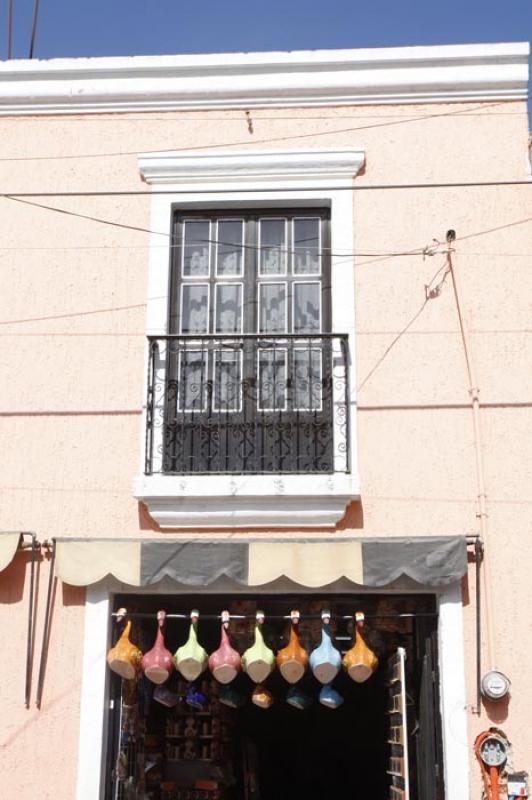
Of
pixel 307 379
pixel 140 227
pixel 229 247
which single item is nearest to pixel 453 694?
pixel 307 379

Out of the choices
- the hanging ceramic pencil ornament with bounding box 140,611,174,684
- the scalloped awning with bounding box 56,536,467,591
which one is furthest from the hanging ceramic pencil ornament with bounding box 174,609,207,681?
the scalloped awning with bounding box 56,536,467,591

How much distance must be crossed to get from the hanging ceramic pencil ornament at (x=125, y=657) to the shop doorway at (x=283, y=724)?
22 cm

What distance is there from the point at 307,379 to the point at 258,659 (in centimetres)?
211

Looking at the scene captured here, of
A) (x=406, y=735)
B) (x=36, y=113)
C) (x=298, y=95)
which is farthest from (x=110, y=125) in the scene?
(x=406, y=735)

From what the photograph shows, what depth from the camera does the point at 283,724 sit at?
10375mm

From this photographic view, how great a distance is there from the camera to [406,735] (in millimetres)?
7316

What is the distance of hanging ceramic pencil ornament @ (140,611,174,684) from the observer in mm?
7246

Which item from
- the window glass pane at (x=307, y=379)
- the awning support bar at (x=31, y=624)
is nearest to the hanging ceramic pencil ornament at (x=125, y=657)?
the awning support bar at (x=31, y=624)

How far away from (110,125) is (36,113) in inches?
24.6

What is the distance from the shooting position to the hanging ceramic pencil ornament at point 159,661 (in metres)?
7.25

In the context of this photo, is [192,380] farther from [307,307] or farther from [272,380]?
[307,307]

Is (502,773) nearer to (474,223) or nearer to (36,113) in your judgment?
(474,223)

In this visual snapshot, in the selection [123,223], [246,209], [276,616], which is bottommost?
[276,616]

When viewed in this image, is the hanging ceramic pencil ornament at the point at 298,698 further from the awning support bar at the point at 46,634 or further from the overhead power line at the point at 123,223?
the overhead power line at the point at 123,223
